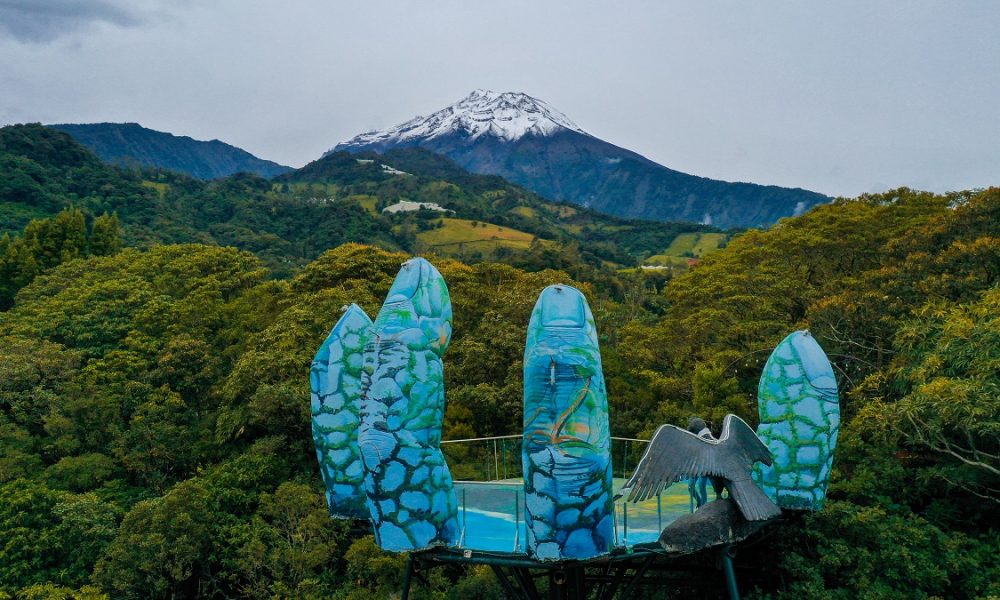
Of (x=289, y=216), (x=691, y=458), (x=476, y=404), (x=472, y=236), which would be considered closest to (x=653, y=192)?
(x=472, y=236)

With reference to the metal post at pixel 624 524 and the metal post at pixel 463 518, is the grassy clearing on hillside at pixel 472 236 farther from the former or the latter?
the metal post at pixel 624 524

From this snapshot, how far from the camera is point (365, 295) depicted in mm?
24812

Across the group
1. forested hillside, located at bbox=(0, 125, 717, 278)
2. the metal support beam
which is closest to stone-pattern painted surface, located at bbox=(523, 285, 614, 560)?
the metal support beam

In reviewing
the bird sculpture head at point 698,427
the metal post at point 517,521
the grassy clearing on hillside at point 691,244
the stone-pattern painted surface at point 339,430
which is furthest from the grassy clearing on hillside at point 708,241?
the stone-pattern painted surface at point 339,430

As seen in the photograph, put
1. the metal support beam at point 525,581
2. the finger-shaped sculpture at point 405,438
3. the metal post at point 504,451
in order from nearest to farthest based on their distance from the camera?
the finger-shaped sculpture at point 405,438 < the metal support beam at point 525,581 < the metal post at point 504,451

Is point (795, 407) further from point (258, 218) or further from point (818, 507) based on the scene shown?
point (258, 218)

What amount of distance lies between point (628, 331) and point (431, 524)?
637 inches

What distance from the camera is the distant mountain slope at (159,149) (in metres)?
161

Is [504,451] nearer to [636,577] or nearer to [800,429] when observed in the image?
[636,577]

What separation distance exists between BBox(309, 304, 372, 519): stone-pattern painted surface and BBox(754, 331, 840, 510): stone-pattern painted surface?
576cm

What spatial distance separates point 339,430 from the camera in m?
9.82

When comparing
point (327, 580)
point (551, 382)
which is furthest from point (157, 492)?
point (551, 382)

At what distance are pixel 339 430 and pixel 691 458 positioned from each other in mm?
4885

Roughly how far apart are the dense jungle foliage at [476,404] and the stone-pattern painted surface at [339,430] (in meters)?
2.19
